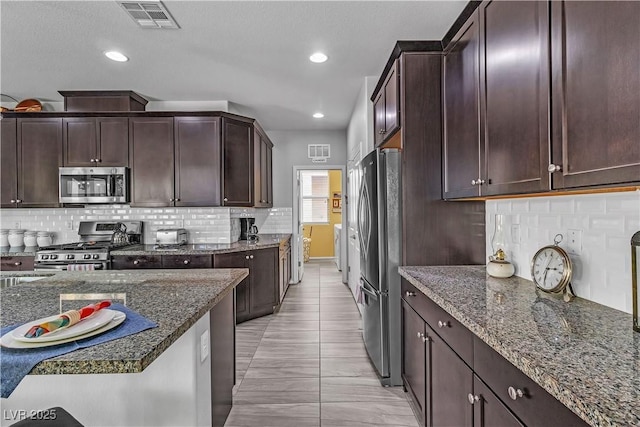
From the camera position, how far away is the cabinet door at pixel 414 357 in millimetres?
1921

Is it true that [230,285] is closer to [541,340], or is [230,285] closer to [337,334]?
[541,340]

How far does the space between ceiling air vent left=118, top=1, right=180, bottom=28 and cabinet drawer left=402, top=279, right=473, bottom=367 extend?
251cm

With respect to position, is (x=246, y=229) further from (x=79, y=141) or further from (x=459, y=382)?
(x=459, y=382)

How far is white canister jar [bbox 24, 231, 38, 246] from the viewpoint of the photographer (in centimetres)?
408

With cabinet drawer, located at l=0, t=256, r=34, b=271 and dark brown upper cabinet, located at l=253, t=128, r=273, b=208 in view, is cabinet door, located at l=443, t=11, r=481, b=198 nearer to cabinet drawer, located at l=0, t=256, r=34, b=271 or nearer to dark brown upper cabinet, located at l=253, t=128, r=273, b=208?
dark brown upper cabinet, located at l=253, t=128, r=273, b=208

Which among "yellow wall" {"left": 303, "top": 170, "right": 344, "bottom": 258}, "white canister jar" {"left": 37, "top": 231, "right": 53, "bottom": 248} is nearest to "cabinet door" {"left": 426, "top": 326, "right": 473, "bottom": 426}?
"white canister jar" {"left": 37, "top": 231, "right": 53, "bottom": 248}

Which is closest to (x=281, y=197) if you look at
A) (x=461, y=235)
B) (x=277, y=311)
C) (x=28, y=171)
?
(x=277, y=311)

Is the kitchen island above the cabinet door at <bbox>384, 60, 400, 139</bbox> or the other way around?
the other way around

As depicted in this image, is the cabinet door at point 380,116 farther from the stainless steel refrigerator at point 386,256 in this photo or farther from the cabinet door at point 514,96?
the cabinet door at point 514,96

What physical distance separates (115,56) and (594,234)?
12.3 feet

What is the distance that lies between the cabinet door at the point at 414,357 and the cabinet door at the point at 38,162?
4115 millimetres

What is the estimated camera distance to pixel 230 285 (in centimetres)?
178

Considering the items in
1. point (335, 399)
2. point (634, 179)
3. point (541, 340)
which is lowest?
point (335, 399)

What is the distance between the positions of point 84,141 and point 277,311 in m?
3.05
